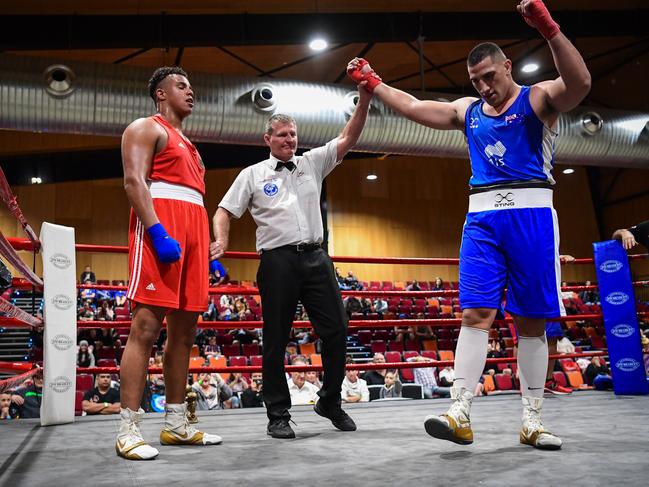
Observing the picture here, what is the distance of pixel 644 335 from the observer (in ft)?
28.3

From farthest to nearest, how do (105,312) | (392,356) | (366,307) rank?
(366,307) < (105,312) < (392,356)

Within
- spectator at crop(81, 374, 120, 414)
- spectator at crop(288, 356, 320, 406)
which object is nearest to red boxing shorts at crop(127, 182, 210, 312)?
spectator at crop(81, 374, 120, 414)

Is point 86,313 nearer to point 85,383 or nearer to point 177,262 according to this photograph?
point 85,383

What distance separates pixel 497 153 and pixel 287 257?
962 mm

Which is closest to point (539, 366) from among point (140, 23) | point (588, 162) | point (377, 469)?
point (377, 469)

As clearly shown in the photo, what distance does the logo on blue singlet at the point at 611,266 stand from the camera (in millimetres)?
3889

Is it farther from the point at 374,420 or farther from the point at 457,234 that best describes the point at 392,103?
the point at 457,234

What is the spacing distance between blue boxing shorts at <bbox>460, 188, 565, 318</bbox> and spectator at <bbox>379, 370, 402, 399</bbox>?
451 cm

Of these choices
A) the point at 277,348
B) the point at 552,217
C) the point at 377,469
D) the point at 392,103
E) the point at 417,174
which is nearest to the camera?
the point at 377,469

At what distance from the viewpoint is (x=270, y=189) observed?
264 centimetres

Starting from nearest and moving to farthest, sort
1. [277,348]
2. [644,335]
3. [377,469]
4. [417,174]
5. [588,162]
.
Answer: [377,469] < [277,348] < [644,335] < [588,162] < [417,174]

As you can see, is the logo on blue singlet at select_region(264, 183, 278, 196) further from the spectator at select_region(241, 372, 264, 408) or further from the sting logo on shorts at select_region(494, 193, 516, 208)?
the spectator at select_region(241, 372, 264, 408)

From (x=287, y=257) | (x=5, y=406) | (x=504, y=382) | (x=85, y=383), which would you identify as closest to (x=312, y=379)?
(x=85, y=383)

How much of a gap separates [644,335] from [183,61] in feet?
27.0
